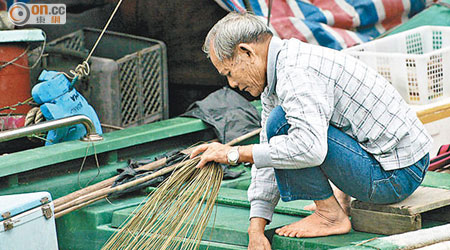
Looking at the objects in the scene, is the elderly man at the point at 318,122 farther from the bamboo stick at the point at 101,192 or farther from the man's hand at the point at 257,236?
the bamboo stick at the point at 101,192

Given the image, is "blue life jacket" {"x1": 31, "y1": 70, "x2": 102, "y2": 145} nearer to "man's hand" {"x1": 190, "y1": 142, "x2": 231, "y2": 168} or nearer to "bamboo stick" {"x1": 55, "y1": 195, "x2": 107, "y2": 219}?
"bamboo stick" {"x1": 55, "y1": 195, "x2": 107, "y2": 219}

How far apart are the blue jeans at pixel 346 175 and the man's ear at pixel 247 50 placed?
225 mm

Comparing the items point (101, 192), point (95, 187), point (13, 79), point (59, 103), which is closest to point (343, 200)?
point (101, 192)

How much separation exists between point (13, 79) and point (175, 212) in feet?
Result: 6.44

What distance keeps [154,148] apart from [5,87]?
101cm

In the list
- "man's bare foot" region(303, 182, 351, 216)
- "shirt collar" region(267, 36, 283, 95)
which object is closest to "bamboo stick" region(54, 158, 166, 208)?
"man's bare foot" region(303, 182, 351, 216)

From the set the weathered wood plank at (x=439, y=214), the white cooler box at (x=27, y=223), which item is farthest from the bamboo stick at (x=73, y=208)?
the weathered wood plank at (x=439, y=214)

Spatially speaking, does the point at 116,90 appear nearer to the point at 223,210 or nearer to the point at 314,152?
the point at 223,210

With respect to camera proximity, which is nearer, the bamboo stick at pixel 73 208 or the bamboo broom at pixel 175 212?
the bamboo broom at pixel 175 212

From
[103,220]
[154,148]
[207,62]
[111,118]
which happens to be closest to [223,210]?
[103,220]

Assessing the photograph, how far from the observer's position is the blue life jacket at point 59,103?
393cm

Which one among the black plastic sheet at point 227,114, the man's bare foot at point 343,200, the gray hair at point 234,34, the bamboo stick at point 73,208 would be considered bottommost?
the bamboo stick at point 73,208

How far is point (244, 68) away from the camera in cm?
277

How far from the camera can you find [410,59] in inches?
184
